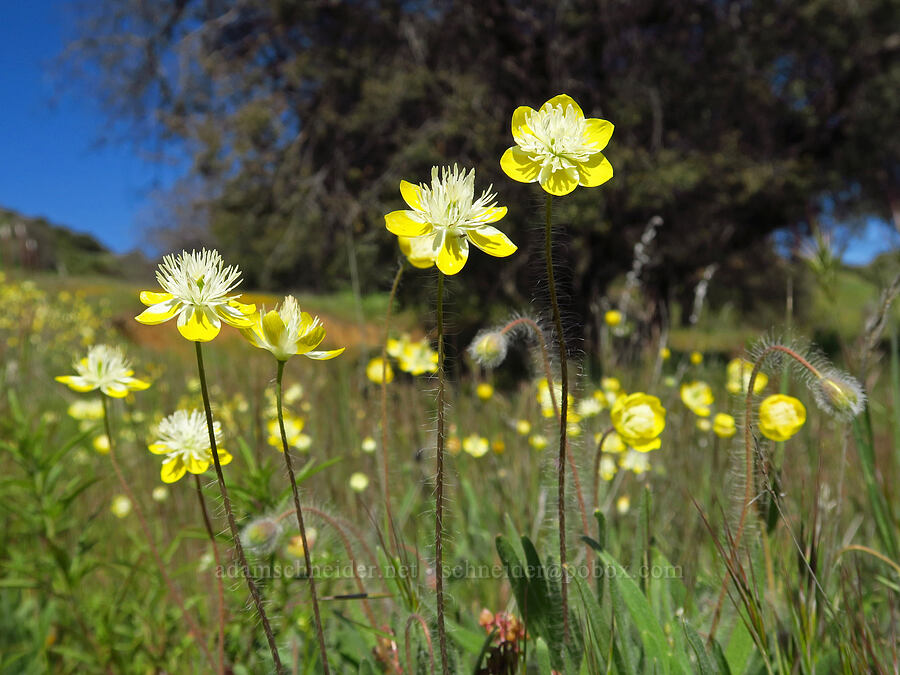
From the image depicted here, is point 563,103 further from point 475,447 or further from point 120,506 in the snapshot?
point 120,506

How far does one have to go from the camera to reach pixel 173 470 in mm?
939

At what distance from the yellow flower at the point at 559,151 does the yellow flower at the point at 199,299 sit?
391 mm

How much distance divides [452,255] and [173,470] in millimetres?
595

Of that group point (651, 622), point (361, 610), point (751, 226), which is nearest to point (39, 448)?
point (361, 610)

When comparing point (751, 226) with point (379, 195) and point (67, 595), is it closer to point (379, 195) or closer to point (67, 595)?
point (379, 195)

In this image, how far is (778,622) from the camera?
1.26 metres

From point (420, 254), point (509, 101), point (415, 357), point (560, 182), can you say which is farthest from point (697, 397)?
point (509, 101)

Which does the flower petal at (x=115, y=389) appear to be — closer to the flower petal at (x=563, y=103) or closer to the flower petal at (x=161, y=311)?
the flower petal at (x=161, y=311)

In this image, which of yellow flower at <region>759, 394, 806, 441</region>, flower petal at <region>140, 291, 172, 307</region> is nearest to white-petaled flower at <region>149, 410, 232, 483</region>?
flower petal at <region>140, 291, 172, 307</region>

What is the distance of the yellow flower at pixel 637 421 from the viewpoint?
4.17 ft

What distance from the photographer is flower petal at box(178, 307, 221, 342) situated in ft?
2.17

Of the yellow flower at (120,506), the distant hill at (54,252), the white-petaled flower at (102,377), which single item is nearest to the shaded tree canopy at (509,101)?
the distant hill at (54,252)

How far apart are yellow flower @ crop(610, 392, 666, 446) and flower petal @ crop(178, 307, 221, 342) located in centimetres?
90

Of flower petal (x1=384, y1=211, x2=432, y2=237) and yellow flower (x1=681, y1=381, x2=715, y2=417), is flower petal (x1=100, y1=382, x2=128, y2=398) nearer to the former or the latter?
flower petal (x1=384, y1=211, x2=432, y2=237)
